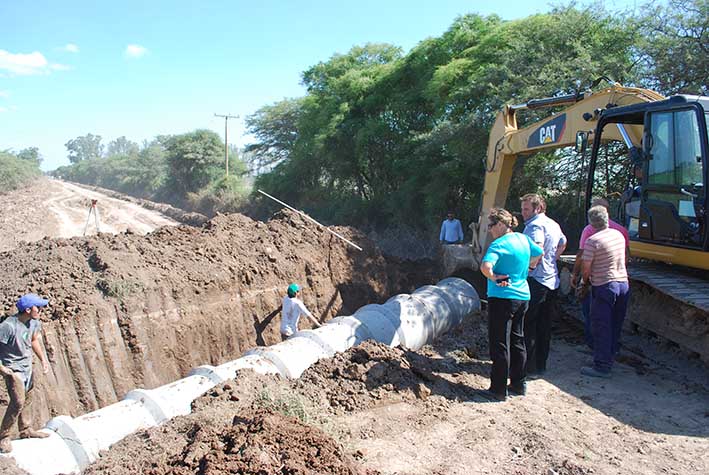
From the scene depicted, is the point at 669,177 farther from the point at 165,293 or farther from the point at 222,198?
the point at 222,198

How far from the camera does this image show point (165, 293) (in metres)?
7.33

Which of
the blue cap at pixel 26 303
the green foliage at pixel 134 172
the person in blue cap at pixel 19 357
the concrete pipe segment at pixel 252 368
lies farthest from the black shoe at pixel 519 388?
the green foliage at pixel 134 172

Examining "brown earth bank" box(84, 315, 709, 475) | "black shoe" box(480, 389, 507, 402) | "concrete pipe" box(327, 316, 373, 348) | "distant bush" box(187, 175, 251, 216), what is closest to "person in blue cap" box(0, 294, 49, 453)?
"brown earth bank" box(84, 315, 709, 475)

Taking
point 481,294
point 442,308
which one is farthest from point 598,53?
point 442,308

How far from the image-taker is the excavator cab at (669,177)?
219 inches

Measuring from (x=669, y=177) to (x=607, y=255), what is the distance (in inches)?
48.4

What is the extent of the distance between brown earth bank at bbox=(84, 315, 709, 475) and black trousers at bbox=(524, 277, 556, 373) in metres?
0.26

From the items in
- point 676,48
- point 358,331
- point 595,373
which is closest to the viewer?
point 595,373

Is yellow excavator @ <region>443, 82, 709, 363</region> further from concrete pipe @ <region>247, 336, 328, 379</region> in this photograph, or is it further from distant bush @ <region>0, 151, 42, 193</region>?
distant bush @ <region>0, 151, 42, 193</region>

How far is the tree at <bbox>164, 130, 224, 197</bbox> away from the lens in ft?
128

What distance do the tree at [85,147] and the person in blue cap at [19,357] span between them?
155m

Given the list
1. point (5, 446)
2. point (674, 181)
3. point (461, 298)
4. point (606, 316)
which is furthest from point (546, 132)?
point (5, 446)

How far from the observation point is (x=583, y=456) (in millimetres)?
4023

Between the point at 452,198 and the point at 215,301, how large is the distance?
A: 8682 millimetres
